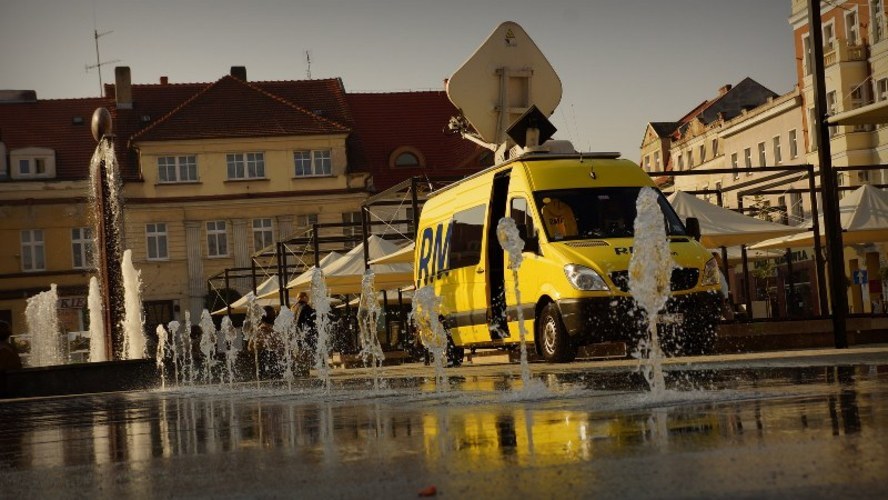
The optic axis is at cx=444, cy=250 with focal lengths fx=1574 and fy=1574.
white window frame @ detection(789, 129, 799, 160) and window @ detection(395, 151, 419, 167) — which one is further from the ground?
window @ detection(395, 151, 419, 167)

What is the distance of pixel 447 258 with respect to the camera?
2078cm

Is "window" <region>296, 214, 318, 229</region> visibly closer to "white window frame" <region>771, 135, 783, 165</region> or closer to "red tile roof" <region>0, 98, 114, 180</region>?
"red tile roof" <region>0, 98, 114, 180</region>

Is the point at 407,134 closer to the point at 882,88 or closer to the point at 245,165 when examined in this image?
the point at 245,165

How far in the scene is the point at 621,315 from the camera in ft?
56.0

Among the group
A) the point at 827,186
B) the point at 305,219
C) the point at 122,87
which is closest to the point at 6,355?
the point at 827,186

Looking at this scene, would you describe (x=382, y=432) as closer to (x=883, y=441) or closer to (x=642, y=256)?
(x=883, y=441)

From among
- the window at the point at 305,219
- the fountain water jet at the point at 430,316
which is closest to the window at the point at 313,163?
the window at the point at 305,219

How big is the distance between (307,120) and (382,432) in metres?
69.0

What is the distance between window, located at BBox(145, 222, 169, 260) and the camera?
2997 inches

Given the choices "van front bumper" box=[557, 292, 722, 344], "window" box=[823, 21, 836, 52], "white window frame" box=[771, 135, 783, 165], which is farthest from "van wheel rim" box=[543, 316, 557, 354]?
"white window frame" box=[771, 135, 783, 165]

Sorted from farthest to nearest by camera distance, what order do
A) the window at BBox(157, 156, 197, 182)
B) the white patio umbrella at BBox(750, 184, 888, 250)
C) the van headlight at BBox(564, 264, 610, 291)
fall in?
the window at BBox(157, 156, 197, 182) → the white patio umbrella at BBox(750, 184, 888, 250) → the van headlight at BBox(564, 264, 610, 291)

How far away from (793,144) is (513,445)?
64.5 metres

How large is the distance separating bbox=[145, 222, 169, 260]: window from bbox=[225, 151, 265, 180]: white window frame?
13.8 feet

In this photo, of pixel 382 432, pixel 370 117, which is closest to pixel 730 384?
pixel 382 432
